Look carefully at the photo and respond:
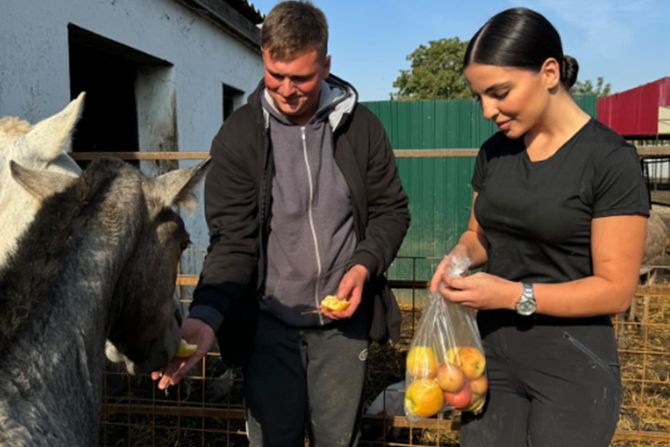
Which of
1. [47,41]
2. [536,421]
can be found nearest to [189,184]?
[536,421]

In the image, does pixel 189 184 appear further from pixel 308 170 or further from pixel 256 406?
pixel 256 406

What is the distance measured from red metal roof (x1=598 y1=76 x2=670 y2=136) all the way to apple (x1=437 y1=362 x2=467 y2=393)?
63.4ft

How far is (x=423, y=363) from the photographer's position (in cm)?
213

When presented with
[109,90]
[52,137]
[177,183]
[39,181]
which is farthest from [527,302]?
[109,90]

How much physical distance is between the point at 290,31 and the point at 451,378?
4.70 feet

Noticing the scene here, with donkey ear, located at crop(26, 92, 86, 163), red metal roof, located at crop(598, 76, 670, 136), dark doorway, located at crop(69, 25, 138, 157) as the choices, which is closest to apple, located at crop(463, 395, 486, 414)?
donkey ear, located at crop(26, 92, 86, 163)

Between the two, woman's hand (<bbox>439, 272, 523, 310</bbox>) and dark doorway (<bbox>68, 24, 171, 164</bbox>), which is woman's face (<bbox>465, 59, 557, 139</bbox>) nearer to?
woman's hand (<bbox>439, 272, 523, 310</bbox>)

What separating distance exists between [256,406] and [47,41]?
3.58 meters

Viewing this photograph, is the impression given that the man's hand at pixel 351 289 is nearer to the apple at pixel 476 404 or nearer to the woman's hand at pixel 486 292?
the woman's hand at pixel 486 292

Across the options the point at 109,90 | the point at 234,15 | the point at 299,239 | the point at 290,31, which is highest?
the point at 234,15

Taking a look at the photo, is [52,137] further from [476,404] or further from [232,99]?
[232,99]

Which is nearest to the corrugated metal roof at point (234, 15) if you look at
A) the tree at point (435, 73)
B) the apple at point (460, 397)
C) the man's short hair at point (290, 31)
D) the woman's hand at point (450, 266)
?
the man's short hair at point (290, 31)

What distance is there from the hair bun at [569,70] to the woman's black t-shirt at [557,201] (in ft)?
0.56

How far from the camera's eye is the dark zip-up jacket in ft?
7.64
